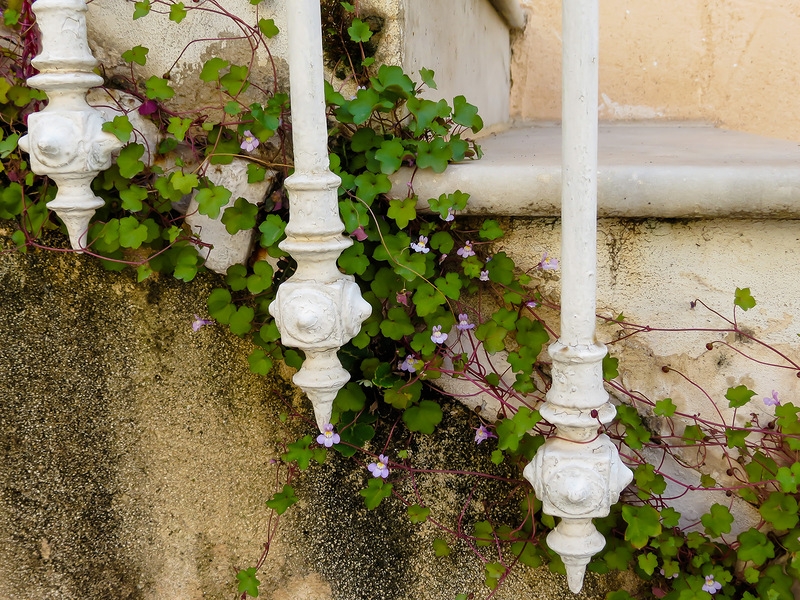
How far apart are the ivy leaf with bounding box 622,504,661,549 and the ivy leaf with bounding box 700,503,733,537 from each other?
103 millimetres

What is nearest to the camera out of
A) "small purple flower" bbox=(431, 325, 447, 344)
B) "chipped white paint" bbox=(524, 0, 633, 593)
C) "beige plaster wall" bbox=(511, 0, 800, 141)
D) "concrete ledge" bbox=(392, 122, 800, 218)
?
"chipped white paint" bbox=(524, 0, 633, 593)

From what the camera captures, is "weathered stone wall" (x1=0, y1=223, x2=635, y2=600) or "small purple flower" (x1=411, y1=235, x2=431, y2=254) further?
"weathered stone wall" (x1=0, y1=223, x2=635, y2=600)

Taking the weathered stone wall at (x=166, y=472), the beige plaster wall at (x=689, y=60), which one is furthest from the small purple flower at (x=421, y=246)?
the beige plaster wall at (x=689, y=60)

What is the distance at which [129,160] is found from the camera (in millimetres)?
1436

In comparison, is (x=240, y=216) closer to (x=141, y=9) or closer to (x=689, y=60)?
(x=141, y=9)

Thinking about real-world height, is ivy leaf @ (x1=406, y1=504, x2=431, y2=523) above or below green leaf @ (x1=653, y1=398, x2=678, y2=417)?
below

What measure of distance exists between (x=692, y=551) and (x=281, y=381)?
2.98 feet

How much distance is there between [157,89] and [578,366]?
0.94 meters

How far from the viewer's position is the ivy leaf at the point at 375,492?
1.48 meters

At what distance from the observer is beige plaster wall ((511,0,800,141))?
2.85 metres

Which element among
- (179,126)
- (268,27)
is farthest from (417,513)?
(268,27)

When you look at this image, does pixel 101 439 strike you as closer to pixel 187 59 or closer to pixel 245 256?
pixel 245 256

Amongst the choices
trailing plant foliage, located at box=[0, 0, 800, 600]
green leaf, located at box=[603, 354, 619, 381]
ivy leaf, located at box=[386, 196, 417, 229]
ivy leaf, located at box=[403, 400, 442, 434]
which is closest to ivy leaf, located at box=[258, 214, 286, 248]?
trailing plant foliage, located at box=[0, 0, 800, 600]

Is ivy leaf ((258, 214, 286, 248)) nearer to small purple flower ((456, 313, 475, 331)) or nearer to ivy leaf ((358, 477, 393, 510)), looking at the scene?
small purple flower ((456, 313, 475, 331))
